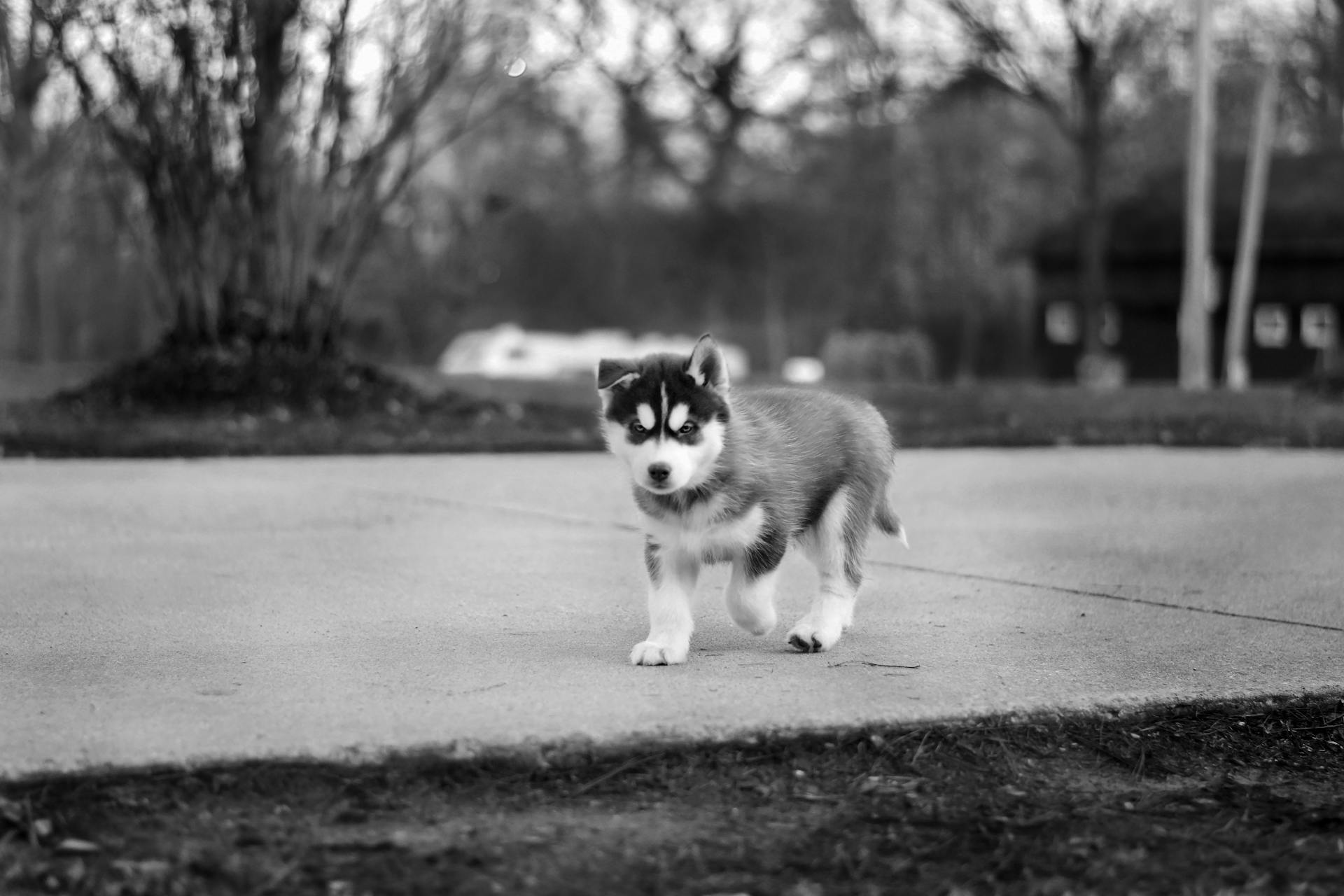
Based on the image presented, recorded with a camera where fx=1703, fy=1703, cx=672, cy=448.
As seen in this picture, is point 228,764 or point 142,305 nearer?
point 228,764

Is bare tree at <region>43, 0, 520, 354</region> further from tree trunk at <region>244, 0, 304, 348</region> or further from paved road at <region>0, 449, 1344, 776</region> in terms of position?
paved road at <region>0, 449, 1344, 776</region>

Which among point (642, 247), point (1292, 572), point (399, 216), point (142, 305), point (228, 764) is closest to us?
point (228, 764)

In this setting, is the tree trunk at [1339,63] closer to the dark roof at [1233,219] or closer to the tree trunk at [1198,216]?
the dark roof at [1233,219]

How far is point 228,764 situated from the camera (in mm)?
4184

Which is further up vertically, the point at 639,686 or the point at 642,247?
the point at 642,247

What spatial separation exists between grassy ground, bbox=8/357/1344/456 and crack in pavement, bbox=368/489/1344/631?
3.03 metres

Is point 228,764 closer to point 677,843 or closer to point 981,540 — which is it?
point 677,843

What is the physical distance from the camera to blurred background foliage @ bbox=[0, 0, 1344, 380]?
14523 mm

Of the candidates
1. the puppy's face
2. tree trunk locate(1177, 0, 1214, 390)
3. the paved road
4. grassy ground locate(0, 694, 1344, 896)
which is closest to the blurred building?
tree trunk locate(1177, 0, 1214, 390)

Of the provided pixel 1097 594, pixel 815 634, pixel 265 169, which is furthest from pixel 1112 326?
pixel 815 634

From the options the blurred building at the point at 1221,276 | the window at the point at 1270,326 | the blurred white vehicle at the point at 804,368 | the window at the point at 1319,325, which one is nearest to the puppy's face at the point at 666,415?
the blurred white vehicle at the point at 804,368

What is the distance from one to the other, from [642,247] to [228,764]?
202ft

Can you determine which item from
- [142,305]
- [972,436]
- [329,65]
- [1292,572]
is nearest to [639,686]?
[1292,572]

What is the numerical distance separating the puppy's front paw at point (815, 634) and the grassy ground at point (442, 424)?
718 cm
